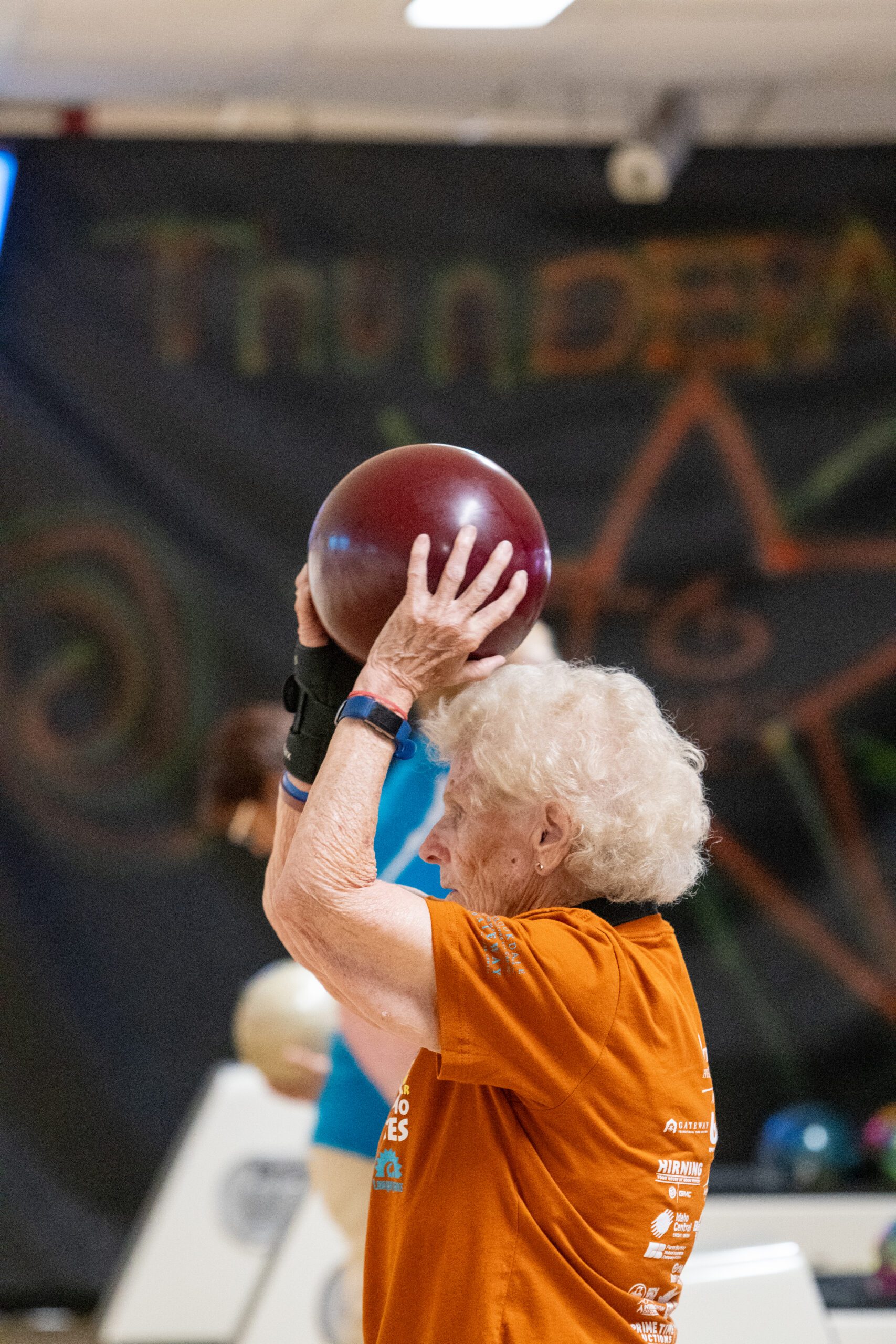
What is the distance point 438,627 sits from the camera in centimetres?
129

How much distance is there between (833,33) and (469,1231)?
3078 mm

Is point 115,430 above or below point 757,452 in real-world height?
below

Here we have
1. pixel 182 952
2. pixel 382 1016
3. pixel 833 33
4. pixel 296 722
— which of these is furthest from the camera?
pixel 182 952

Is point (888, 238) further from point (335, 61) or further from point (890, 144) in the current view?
point (335, 61)

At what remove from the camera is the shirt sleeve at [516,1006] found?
112 cm

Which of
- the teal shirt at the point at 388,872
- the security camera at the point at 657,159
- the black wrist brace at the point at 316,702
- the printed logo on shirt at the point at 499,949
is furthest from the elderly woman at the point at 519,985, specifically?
the security camera at the point at 657,159

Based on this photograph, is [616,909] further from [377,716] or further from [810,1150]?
[810,1150]

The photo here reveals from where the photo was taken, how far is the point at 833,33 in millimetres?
3357

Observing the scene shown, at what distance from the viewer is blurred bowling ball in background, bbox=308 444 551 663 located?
1345 millimetres

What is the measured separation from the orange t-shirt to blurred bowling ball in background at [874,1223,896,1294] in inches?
56.4

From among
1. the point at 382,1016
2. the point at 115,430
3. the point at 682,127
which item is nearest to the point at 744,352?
the point at 682,127

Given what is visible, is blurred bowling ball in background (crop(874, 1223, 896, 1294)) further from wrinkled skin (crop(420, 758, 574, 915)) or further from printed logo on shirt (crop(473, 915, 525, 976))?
printed logo on shirt (crop(473, 915, 525, 976))

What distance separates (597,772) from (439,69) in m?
2.77

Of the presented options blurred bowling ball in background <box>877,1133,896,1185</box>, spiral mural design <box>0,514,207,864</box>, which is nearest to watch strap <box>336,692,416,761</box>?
spiral mural design <box>0,514,207,864</box>
